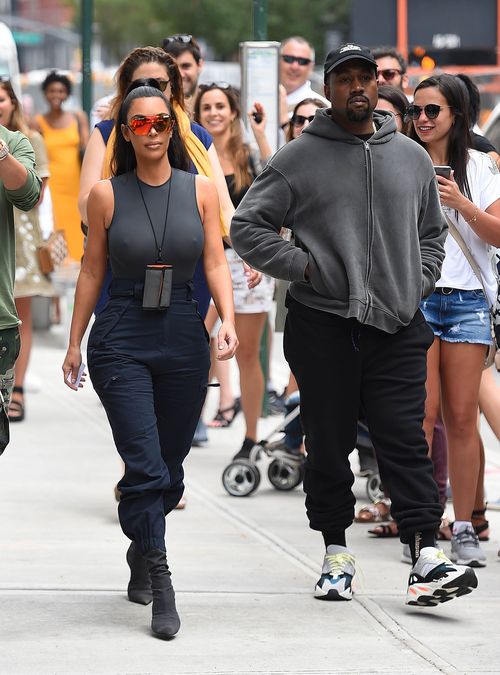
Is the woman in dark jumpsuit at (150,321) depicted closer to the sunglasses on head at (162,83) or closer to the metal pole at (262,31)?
the sunglasses on head at (162,83)

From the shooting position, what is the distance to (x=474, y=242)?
255 inches

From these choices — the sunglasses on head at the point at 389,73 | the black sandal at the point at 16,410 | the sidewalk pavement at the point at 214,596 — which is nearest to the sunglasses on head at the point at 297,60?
the sunglasses on head at the point at 389,73

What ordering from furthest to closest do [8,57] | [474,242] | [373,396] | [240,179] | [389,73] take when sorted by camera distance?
[8,57]
[240,179]
[389,73]
[474,242]
[373,396]

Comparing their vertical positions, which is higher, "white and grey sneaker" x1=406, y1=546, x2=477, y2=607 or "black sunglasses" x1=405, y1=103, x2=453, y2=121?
"black sunglasses" x1=405, y1=103, x2=453, y2=121

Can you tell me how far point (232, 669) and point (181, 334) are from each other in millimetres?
1217

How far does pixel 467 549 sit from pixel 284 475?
5.63 feet

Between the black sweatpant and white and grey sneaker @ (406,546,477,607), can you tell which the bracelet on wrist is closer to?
the black sweatpant

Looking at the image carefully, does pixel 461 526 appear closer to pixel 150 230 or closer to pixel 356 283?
pixel 356 283

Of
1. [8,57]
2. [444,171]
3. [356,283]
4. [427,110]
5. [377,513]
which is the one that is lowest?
[377,513]

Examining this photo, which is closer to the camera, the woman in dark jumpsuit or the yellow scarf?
the woman in dark jumpsuit

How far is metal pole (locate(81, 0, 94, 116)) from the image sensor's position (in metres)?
12.0

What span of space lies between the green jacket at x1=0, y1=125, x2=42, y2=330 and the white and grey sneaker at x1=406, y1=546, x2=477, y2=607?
5.62ft

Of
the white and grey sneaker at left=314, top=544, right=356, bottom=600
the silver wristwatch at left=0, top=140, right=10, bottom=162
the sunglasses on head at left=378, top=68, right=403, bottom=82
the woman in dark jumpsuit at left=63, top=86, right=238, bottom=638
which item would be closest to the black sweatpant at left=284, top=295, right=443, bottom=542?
the white and grey sneaker at left=314, top=544, right=356, bottom=600

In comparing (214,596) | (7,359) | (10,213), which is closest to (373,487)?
(214,596)
